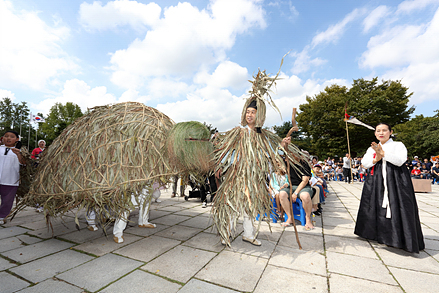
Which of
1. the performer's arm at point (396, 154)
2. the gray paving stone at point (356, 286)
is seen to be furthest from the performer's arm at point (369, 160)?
the gray paving stone at point (356, 286)

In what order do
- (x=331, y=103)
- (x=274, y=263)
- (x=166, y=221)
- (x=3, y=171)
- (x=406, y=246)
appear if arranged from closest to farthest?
(x=274, y=263)
(x=406, y=246)
(x=3, y=171)
(x=166, y=221)
(x=331, y=103)

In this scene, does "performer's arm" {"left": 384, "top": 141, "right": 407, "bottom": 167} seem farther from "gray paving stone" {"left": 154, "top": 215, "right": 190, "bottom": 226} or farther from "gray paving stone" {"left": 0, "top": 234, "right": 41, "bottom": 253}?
"gray paving stone" {"left": 0, "top": 234, "right": 41, "bottom": 253}

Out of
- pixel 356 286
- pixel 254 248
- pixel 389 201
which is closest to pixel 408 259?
pixel 389 201

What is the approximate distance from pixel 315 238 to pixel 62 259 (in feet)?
12.4

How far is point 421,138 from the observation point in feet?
76.5

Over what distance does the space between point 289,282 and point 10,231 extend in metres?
4.80

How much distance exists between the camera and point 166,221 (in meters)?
4.45

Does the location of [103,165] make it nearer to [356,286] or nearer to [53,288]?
[53,288]

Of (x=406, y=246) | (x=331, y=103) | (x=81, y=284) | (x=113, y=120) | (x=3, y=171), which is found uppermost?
(x=331, y=103)

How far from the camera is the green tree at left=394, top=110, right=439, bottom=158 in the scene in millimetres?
22062

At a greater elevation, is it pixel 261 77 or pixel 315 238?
pixel 261 77

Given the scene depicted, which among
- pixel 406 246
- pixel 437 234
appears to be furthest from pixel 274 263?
pixel 437 234

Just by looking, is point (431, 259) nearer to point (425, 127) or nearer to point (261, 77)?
point (261, 77)

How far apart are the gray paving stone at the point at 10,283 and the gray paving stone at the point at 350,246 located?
375 cm
